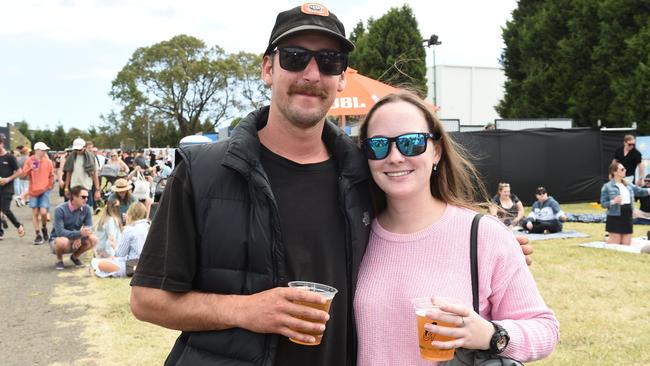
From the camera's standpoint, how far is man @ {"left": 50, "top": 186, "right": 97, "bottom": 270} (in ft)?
28.2

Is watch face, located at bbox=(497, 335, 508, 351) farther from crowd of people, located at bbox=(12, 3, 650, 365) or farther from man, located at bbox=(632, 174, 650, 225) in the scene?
man, located at bbox=(632, 174, 650, 225)

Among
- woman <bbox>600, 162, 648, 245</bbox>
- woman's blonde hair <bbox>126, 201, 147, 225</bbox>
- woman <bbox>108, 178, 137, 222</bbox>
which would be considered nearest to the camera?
woman's blonde hair <bbox>126, 201, 147, 225</bbox>

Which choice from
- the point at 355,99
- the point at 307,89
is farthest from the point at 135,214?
the point at 307,89

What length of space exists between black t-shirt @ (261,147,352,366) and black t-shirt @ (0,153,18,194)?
11.8m

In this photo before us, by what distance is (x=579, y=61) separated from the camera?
82.0 feet

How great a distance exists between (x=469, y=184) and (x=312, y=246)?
2.66ft

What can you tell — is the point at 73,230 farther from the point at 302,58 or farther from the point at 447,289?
the point at 447,289

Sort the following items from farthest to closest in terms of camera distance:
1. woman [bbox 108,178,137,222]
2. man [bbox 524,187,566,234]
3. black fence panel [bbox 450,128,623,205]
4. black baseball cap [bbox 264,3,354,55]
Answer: black fence panel [bbox 450,128,623,205], man [bbox 524,187,566,234], woman [bbox 108,178,137,222], black baseball cap [bbox 264,3,354,55]

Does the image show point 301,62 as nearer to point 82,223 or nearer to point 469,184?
point 469,184

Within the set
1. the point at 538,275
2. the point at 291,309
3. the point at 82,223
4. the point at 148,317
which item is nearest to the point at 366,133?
the point at 291,309

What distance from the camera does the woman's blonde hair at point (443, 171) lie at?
7.14 feet

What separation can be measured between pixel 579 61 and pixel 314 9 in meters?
26.4

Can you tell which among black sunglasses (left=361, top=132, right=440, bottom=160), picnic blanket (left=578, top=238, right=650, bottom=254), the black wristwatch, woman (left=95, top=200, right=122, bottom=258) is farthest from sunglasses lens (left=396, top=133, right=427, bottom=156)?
picnic blanket (left=578, top=238, right=650, bottom=254)

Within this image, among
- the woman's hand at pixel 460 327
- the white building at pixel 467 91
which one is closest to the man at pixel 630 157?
the woman's hand at pixel 460 327
